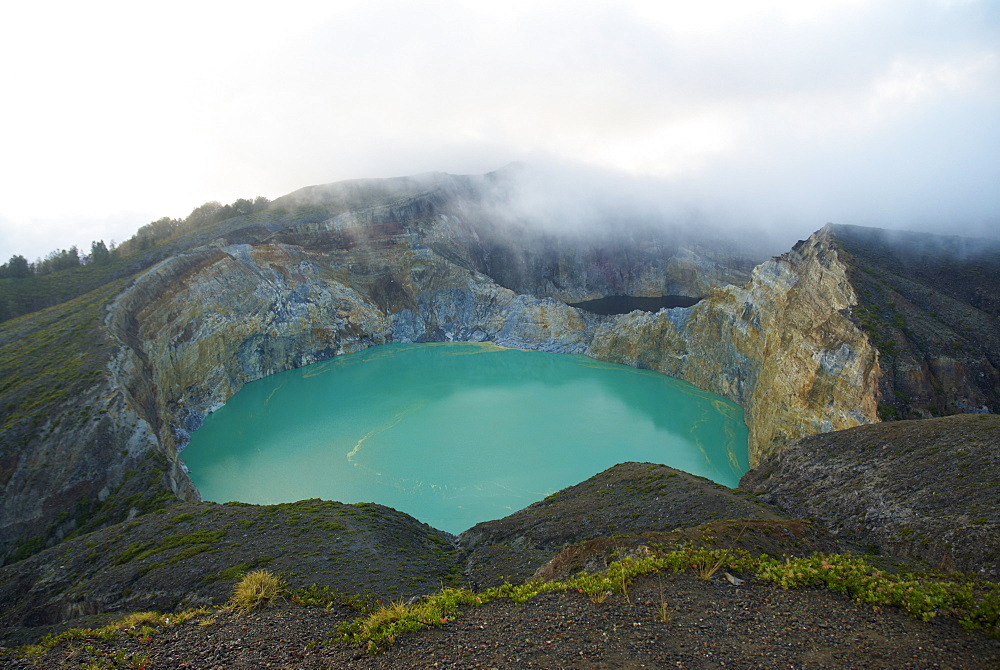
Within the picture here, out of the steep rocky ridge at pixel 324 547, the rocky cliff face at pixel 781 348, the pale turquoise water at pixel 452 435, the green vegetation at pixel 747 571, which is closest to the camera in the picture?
the green vegetation at pixel 747 571

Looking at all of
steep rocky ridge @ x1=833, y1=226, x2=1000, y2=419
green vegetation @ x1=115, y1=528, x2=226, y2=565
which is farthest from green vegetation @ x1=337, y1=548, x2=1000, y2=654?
steep rocky ridge @ x1=833, y1=226, x2=1000, y2=419

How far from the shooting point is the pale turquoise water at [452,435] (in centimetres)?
2506

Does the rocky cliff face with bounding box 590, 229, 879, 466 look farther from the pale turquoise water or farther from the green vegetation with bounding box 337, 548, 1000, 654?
the green vegetation with bounding box 337, 548, 1000, 654

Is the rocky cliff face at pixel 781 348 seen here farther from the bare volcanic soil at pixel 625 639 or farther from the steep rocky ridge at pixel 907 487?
the bare volcanic soil at pixel 625 639

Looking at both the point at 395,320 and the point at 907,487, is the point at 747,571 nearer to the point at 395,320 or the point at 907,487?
the point at 907,487

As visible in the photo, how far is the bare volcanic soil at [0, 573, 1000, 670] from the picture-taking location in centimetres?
556

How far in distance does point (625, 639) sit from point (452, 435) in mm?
26485

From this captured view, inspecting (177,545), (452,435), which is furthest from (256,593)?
(452,435)

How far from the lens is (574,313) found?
56.5 m

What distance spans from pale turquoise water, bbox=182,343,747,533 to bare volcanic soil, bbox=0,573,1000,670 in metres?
14.7

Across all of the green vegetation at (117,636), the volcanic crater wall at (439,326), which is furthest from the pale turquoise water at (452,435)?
the green vegetation at (117,636)

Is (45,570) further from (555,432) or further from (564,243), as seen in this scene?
(564,243)

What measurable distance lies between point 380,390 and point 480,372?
10.7 meters

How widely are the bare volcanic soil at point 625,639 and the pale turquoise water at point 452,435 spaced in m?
14.7
